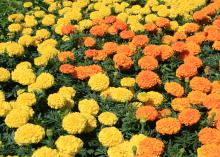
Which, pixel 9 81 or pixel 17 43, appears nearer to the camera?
pixel 9 81

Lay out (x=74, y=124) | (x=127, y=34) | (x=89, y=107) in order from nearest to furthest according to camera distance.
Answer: (x=74, y=124) < (x=89, y=107) < (x=127, y=34)

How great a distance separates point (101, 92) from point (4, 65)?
116cm

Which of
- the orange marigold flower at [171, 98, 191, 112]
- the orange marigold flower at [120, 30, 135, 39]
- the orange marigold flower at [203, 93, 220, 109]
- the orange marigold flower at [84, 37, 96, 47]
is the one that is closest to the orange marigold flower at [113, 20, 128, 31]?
the orange marigold flower at [120, 30, 135, 39]

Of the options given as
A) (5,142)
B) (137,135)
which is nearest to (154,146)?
(137,135)

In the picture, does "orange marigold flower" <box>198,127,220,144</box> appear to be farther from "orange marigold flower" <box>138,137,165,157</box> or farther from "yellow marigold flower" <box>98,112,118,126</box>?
"yellow marigold flower" <box>98,112,118,126</box>

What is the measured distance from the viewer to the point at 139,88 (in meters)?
5.02

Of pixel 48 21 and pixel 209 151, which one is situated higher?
pixel 209 151

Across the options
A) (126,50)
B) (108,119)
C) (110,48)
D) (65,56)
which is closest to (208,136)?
(108,119)

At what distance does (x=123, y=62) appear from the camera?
5145 millimetres

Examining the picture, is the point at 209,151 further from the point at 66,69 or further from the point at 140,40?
the point at 140,40

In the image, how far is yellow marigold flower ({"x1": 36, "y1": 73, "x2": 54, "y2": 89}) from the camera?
15.8 feet

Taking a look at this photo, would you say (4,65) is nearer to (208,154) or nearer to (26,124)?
(26,124)

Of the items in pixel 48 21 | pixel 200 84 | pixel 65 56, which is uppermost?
pixel 200 84

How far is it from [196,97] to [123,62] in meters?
0.84
